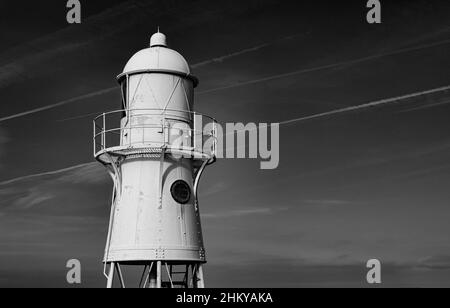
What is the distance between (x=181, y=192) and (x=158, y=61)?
6.84 m

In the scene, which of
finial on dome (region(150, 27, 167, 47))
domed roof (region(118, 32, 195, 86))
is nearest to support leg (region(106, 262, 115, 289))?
domed roof (region(118, 32, 195, 86))

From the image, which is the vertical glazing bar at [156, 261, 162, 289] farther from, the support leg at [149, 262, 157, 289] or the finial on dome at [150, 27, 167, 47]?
the finial on dome at [150, 27, 167, 47]

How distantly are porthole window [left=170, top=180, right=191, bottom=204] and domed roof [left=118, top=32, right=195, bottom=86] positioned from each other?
5729 mm

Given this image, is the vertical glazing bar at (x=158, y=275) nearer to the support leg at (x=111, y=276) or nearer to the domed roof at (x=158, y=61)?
the support leg at (x=111, y=276)

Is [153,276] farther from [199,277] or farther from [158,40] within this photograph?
[158,40]

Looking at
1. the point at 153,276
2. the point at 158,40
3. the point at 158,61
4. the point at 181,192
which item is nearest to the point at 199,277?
the point at 153,276

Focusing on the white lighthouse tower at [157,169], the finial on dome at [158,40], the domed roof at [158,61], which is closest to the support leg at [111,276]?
the white lighthouse tower at [157,169]

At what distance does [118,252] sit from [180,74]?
31.5ft
